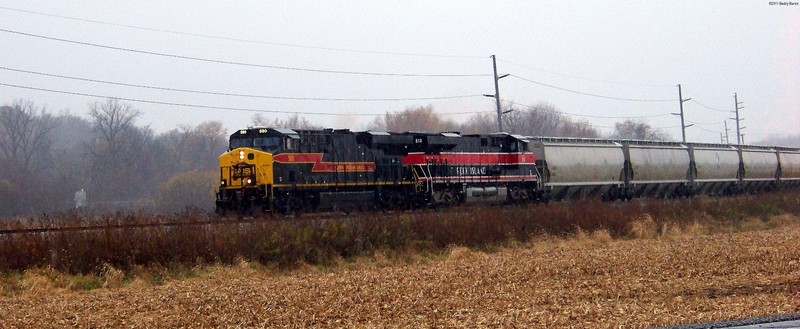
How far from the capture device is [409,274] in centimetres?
1856

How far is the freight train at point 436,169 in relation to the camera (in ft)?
89.0

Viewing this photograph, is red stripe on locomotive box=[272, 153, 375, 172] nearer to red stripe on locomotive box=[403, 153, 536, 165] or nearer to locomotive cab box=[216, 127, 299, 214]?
locomotive cab box=[216, 127, 299, 214]

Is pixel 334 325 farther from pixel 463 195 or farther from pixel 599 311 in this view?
pixel 463 195

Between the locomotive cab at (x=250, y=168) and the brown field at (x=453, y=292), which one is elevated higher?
the locomotive cab at (x=250, y=168)

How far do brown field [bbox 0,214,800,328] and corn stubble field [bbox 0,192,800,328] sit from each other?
0.14 feet

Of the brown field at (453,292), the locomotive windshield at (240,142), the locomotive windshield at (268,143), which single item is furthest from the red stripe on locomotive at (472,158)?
the brown field at (453,292)

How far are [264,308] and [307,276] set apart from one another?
553 cm

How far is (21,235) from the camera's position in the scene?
18.5 m

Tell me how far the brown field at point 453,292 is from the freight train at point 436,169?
6312mm

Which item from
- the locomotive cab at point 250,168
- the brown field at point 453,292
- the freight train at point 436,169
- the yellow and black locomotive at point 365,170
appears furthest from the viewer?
the freight train at point 436,169

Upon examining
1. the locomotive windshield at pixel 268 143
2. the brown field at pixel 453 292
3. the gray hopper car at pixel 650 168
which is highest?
the locomotive windshield at pixel 268 143

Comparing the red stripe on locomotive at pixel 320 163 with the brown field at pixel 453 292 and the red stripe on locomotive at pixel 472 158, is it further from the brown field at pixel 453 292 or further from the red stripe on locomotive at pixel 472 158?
the brown field at pixel 453 292

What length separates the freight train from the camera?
27141mm

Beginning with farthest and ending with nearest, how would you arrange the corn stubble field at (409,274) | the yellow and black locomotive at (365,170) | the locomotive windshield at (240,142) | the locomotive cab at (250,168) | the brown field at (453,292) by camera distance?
the locomotive windshield at (240,142), the yellow and black locomotive at (365,170), the locomotive cab at (250,168), the corn stubble field at (409,274), the brown field at (453,292)
